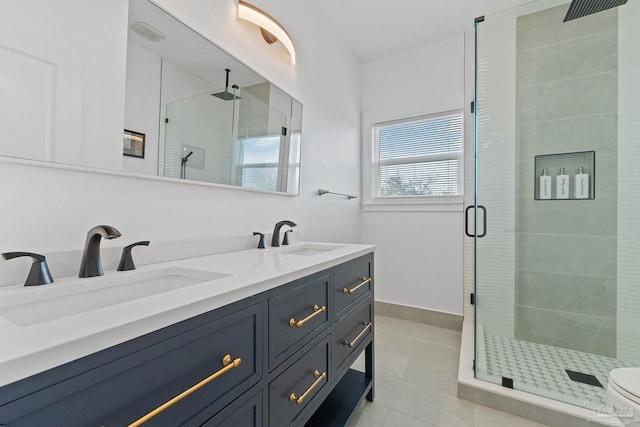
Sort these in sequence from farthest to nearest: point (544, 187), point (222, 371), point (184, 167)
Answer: point (544, 187), point (184, 167), point (222, 371)

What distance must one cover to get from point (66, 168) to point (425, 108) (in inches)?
109

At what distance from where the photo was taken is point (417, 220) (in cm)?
276

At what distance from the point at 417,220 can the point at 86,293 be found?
2.58 m

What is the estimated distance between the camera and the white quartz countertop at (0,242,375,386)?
36 cm

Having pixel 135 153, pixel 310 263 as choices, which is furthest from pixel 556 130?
pixel 135 153

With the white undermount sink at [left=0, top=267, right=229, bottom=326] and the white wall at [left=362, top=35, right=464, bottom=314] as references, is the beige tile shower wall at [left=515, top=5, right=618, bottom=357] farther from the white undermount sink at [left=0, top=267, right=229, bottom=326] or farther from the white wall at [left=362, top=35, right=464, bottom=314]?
the white undermount sink at [left=0, top=267, right=229, bottom=326]

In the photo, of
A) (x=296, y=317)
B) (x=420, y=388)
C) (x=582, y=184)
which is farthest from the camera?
(x=582, y=184)

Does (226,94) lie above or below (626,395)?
above

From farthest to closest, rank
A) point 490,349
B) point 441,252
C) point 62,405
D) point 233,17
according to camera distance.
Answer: point 441,252 → point 490,349 → point 233,17 → point 62,405

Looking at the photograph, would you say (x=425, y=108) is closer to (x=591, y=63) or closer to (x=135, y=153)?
(x=591, y=63)

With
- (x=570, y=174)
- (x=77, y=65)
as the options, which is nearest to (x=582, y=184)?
(x=570, y=174)

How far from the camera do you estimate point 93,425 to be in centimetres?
42

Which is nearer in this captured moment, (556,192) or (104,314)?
(104,314)

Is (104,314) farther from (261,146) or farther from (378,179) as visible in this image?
(378,179)
